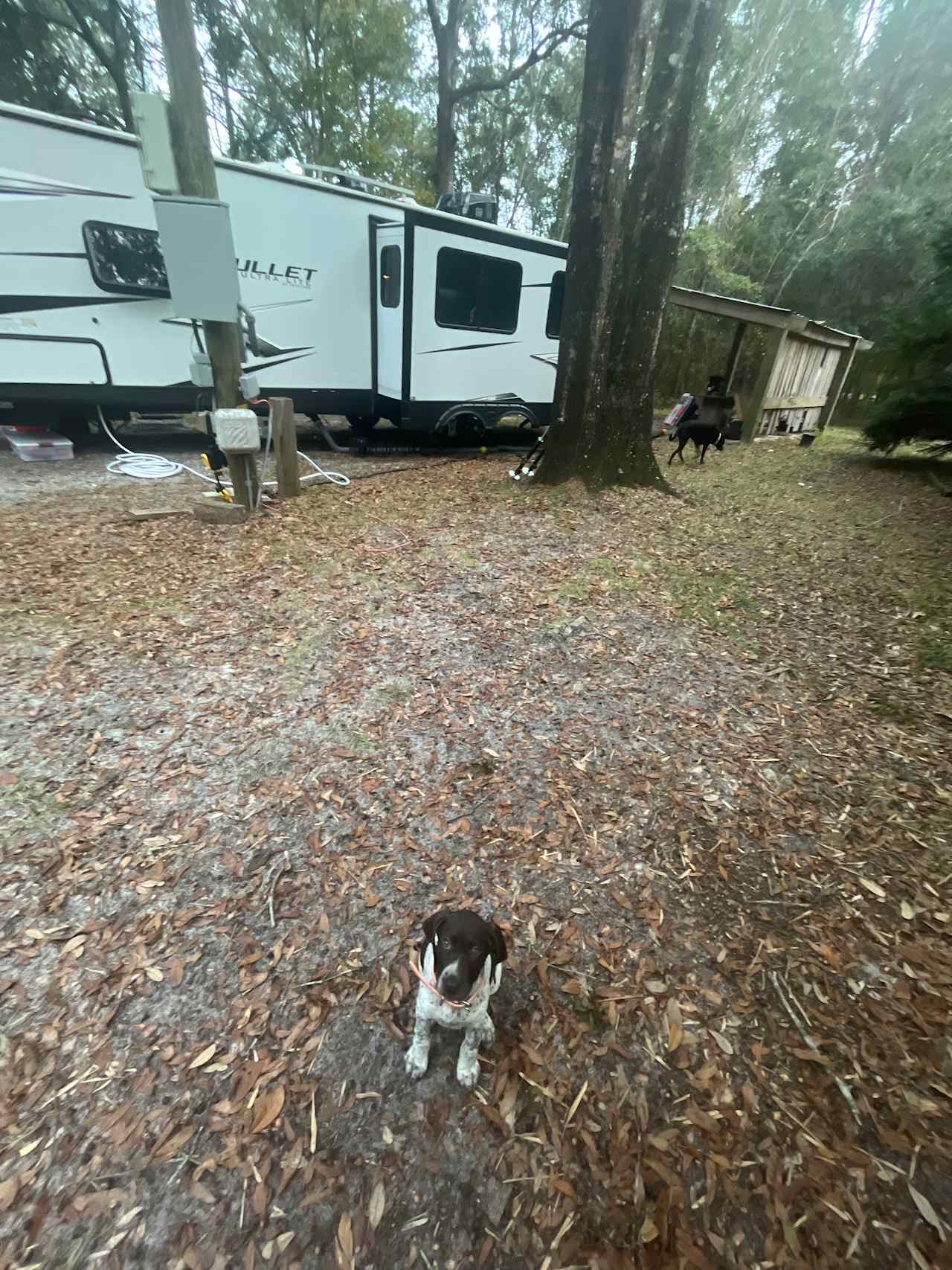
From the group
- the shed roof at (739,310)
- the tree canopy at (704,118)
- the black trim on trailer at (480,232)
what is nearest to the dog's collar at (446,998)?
the black trim on trailer at (480,232)

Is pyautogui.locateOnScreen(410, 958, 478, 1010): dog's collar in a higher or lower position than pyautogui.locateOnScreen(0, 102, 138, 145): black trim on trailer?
lower

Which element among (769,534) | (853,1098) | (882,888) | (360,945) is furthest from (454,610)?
(769,534)

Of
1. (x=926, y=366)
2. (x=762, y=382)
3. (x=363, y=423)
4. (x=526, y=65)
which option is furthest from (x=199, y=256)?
(x=526, y=65)

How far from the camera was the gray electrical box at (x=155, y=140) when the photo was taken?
182 inches

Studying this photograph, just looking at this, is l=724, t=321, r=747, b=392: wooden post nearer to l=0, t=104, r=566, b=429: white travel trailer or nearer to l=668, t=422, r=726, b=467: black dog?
l=668, t=422, r=726, b=467: black dog

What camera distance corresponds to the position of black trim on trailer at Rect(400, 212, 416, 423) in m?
7.77

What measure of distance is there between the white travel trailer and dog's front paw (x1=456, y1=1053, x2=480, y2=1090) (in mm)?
7607

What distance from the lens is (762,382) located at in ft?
39.3

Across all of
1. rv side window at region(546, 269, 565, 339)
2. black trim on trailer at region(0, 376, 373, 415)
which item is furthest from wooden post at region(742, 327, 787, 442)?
black trim on trailer at region(0, 376, 373, 415)

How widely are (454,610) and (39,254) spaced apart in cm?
664

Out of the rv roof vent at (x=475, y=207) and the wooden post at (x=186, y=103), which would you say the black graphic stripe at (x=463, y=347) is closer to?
the rv roof vent at (x=475, y=207)

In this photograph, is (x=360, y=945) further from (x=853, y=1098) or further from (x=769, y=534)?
(x=769, y=534)

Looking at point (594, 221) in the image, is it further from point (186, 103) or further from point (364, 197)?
point (186, 103)

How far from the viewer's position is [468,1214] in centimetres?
140
